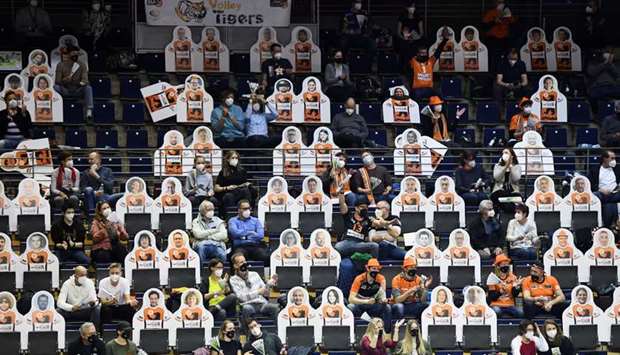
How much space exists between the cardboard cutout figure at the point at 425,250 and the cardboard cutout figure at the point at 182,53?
233 inches

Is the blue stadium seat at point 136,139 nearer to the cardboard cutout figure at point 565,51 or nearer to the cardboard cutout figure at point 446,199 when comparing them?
the cardboard cutout figure at point 446,199

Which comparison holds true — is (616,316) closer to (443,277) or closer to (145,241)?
(443,277)

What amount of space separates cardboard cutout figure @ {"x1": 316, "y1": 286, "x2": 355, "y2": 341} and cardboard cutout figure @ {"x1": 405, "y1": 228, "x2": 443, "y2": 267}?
5.12 ft

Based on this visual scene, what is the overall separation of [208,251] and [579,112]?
742 cm

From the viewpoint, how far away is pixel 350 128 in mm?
31359

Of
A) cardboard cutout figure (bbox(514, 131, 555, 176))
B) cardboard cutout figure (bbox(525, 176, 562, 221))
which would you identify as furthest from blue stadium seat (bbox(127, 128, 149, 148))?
cardboard cutout figure (bbox(525, 176, 562, 221))

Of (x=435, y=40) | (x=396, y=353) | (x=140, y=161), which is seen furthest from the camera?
(x=435, y=40)

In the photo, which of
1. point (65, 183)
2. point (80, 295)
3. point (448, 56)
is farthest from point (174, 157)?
point (448, 56)

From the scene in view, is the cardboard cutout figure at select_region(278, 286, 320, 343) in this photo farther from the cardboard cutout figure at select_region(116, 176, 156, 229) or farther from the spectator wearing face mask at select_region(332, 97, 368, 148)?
the spectator wearing face mask at select_region(332, 97, 368, 148)

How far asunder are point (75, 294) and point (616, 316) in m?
7.42

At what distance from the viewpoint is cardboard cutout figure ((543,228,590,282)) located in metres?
29.4

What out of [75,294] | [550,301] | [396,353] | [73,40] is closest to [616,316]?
[550,301]

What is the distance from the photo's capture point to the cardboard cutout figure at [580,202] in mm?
30406

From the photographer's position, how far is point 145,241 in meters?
28.5
